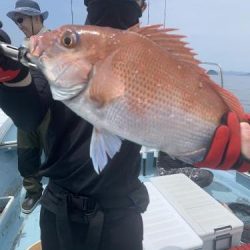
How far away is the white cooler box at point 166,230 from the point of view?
7.84ft

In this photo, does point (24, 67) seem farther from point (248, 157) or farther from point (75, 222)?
point (248, 157)

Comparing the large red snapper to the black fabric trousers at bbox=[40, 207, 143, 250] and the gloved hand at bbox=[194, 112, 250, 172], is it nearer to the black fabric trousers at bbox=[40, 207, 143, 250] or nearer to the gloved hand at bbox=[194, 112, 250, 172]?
the gloved hand at bbox=[194, 112, 250, 172]

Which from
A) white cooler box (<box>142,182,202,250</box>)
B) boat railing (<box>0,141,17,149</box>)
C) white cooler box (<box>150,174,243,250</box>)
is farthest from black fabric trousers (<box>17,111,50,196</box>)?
white cooler box (<box>142,182,202,250</box>)

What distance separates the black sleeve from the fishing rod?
157mm

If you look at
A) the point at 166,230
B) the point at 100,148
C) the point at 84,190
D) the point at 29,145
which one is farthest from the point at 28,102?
the point at 29,145

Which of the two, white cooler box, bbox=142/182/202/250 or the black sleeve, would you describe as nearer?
the black sleeve

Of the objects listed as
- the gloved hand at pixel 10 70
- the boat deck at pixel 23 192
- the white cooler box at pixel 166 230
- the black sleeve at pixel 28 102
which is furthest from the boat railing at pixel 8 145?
the gloved hand at pixel 10 70

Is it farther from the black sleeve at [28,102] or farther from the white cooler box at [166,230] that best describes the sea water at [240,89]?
the white cooler box at [166,230]

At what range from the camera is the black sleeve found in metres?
1.54

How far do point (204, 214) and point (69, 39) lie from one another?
2.00 meters

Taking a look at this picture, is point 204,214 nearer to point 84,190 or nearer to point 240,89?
point 84,190

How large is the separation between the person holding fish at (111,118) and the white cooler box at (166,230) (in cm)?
60

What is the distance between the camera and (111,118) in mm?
1282

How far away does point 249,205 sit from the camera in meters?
4.00
